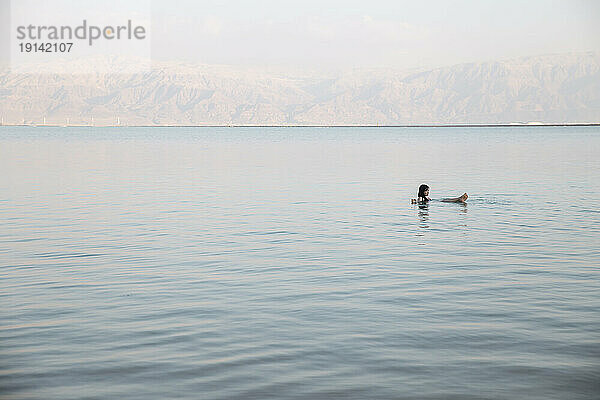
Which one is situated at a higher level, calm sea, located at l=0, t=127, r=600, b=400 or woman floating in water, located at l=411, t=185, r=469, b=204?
woman floating in water, located at l=411, t=185, r=469, b=204

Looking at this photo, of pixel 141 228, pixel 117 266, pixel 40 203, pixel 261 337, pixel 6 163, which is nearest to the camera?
pixel 261 337

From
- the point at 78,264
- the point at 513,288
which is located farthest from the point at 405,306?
the point at 78,264

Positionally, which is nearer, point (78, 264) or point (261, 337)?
point (261, 337)

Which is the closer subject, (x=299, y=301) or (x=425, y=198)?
(x=299, y=301)

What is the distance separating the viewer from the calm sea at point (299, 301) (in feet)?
39.5

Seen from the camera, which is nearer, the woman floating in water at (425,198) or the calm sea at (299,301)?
the calm sea at (299,301)

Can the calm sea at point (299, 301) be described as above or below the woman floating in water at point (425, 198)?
below

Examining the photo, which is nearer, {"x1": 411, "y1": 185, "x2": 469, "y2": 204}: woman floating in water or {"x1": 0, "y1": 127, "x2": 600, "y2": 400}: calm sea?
{"x1": 0, "y1": 127, "x2": 600, "y2": 400}: calm sea

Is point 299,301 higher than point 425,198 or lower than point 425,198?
lower

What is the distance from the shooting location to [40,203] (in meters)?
37.5

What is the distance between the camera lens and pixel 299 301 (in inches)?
669

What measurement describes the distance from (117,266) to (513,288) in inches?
416

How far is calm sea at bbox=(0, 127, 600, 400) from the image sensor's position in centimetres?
1204

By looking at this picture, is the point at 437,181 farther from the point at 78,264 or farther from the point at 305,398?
the point at 305,398
